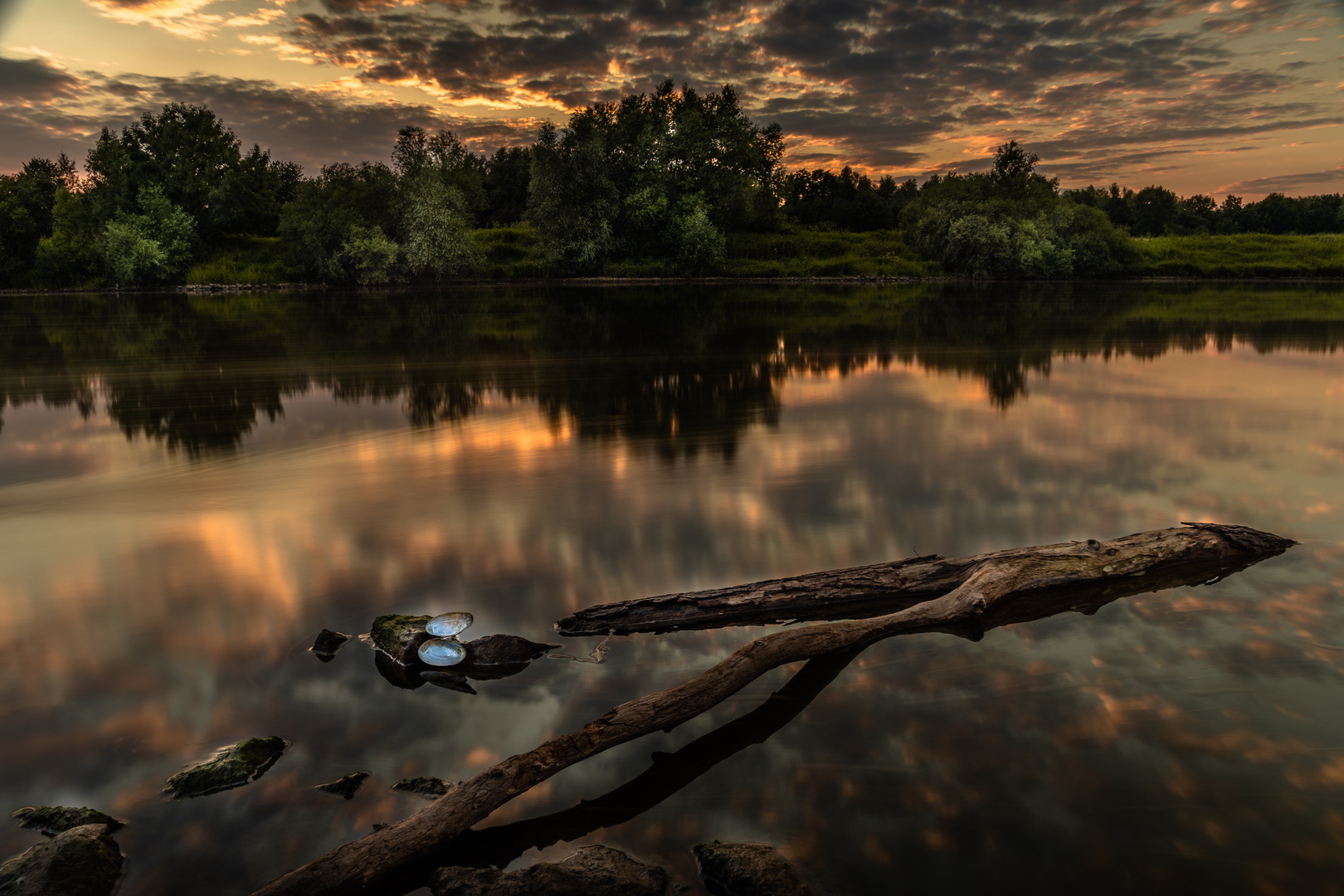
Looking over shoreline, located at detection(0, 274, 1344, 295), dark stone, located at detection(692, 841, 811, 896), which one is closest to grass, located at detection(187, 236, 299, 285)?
shoreline, located at detection(0, 274, 1344, 295)

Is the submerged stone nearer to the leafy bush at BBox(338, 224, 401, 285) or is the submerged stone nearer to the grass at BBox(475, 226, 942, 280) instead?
Result: the grass at BBox(475, 226, 942, 280)

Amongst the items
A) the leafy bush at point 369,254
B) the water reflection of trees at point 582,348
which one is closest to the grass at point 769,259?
the leafy bush at point 369,254

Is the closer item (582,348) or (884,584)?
(884,584)

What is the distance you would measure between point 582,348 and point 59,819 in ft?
69.9

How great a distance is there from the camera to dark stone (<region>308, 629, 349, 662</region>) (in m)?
5.77

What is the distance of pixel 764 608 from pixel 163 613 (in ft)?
16.9

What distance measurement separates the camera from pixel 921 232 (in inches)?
2940

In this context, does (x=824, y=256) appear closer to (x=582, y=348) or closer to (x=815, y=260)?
(x=815, y=260)

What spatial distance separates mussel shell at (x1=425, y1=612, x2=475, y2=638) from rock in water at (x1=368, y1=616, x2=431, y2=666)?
0.19ft

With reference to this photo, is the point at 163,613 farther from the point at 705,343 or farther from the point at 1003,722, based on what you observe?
the point at 705,343

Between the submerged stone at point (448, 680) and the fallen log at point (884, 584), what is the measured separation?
890 millimetres

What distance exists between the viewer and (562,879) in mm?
3594

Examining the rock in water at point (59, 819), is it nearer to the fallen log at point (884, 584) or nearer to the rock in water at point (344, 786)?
the rock in water at point (344, 786)

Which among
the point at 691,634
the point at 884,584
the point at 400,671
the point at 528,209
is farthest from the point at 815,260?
the point at 400,671
